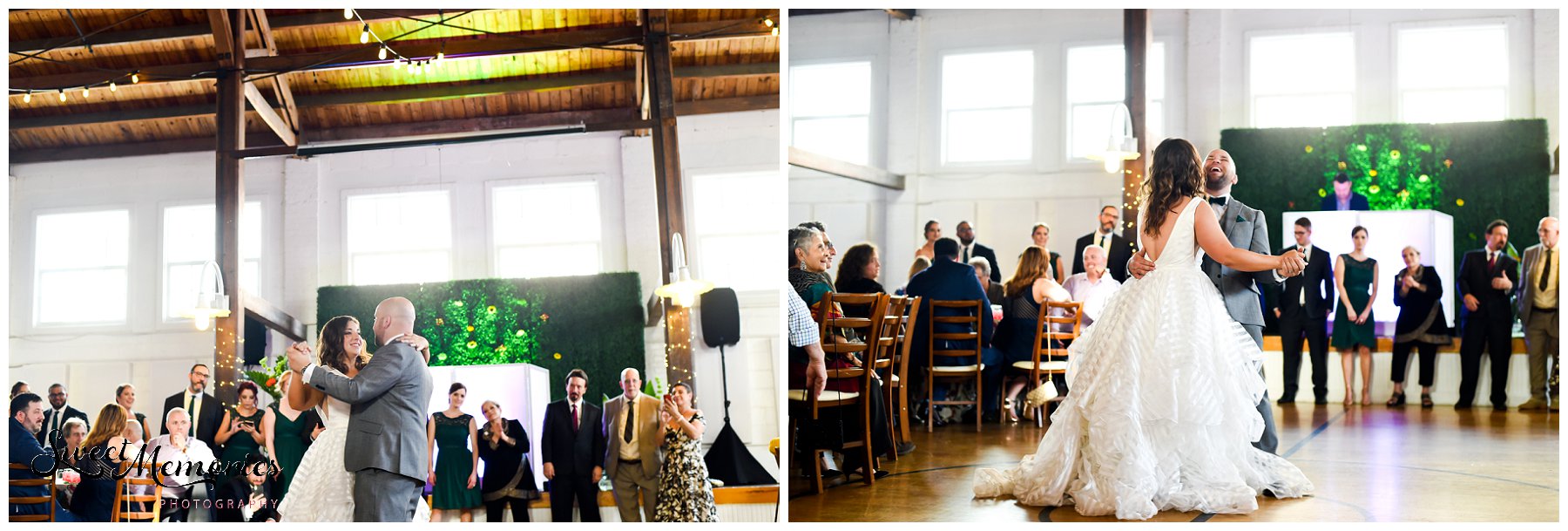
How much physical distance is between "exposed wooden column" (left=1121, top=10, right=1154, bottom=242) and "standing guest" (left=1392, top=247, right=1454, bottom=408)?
98.9 inches

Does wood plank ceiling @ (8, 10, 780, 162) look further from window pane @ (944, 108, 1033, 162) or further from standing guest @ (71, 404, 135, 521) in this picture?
window pane @ (944, 108, 1033, 162)

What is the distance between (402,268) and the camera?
5.25m

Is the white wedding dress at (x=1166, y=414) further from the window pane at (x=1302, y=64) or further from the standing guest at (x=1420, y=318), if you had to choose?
the window pane at (x=1302, y=64)

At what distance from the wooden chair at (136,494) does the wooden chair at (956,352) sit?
12.4 feet

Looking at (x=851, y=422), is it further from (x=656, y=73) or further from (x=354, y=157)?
(x=354, y=157)

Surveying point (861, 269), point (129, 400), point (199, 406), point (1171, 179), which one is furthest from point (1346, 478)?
point (129, 400)

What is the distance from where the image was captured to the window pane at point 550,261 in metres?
5.19

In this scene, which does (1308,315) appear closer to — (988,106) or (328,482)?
(988,106)

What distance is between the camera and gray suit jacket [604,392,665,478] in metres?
5.12

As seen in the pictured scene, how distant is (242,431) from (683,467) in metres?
1.92

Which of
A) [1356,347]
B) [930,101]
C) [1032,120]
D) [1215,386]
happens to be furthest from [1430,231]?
[1215,386]

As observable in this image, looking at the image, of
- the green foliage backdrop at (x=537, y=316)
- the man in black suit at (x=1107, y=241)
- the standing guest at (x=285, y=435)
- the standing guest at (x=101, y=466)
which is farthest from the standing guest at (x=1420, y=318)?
the standing guest at (x=101, y=466)

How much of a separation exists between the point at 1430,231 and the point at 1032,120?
313 centimetres

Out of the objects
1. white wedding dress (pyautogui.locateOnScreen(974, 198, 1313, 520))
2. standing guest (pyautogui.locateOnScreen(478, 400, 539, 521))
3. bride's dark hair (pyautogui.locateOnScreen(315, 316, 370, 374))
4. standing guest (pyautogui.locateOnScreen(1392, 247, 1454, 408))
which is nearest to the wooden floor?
white wedding dress (pyautogui.locateOnScreen(974, 198, 1313, 520))
